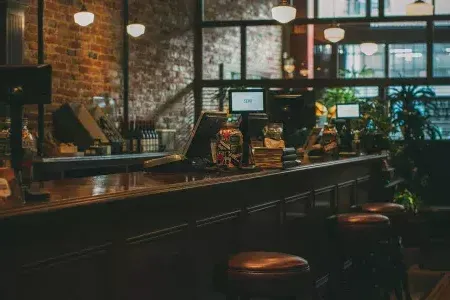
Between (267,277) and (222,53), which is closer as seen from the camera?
(267,277)

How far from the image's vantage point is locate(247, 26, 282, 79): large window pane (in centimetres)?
1284

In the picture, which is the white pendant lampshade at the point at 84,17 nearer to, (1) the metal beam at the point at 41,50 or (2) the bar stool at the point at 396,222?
(1) the metal beam at the point at 41,50

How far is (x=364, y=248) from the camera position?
473 cm

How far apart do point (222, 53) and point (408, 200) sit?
4.03 m

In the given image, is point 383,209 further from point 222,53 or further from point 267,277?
point 222,53

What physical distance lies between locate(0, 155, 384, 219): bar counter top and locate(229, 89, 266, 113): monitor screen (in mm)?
917

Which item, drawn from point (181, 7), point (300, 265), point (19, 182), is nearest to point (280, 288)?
point (300, 265)

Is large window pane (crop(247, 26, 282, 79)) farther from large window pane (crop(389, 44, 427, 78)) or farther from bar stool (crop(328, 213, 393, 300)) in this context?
bar stool (crop(328, 213, 393, 300))

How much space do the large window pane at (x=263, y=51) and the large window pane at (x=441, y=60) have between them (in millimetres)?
2524

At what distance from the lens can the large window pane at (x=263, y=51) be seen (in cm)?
1284

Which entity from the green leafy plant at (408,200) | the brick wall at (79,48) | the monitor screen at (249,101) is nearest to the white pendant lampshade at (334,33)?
the green leafy plant at (408,200)

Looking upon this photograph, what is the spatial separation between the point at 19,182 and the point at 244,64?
10.3 metres

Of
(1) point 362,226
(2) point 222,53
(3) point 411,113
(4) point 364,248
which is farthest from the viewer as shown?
(2) point 222,53

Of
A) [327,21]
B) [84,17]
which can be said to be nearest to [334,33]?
[327,21]
